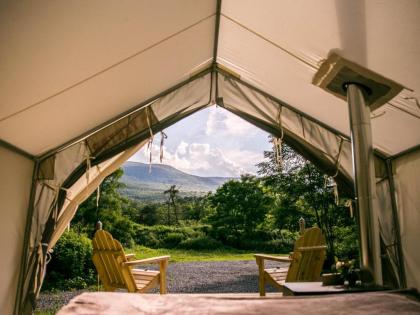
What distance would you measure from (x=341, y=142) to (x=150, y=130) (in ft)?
6.27

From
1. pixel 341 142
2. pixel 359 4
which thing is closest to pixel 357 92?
pixel 359 4

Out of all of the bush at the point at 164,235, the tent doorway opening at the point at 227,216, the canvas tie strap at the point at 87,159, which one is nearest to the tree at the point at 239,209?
the tent doorway opening at the point at 227,216

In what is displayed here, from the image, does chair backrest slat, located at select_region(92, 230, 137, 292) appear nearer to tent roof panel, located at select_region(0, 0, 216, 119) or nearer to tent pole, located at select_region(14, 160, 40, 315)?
tent pole, located at select_region(14, 160, 40, 315)

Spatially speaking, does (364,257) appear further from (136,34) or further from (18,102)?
(18,102)

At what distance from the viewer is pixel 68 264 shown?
631cm

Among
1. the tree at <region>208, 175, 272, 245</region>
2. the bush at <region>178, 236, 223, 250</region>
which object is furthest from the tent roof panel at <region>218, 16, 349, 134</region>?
the bush at <region>178, 236, 223, 250</region>

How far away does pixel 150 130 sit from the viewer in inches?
140

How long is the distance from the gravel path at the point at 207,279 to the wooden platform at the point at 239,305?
12.9 ft

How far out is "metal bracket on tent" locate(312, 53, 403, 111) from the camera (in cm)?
233

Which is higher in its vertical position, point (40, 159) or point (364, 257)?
point (40, 159)

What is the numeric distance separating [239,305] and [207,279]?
5479mm

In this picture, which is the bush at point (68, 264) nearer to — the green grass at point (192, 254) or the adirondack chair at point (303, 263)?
the green grass at point (192, 254)

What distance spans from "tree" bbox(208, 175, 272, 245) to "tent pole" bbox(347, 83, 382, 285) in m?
8.54

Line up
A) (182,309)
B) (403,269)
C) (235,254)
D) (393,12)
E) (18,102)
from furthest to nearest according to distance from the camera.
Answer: (235,254) < (403,269) < (18,102) < (393,12) < (182,309)
